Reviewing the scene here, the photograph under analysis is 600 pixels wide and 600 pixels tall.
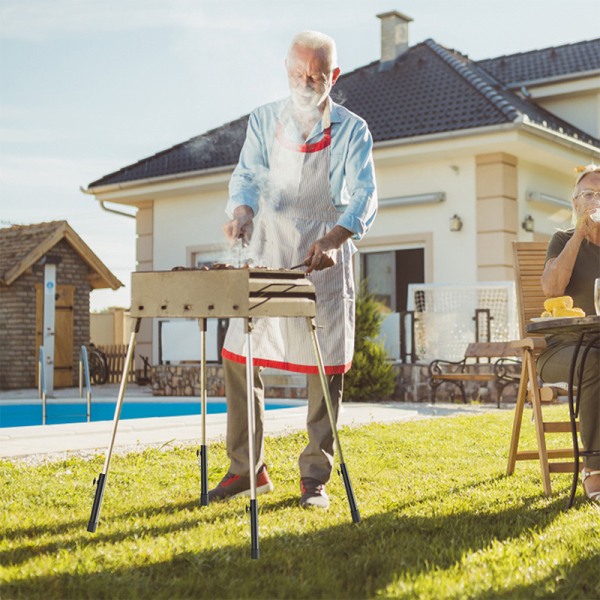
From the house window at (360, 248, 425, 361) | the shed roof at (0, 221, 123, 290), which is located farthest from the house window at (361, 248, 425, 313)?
the shed roof at (0, 221, 123, 290)

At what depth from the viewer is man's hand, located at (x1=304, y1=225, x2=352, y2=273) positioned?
3.23 m

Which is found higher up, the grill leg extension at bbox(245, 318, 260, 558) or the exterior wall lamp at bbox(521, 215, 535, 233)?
the exterior wall lamp at bbox(521, 215, 535, 233)

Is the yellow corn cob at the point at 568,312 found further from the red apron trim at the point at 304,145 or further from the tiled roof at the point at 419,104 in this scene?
the tiled roof at the point at 419,104

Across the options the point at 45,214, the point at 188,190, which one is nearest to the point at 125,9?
the point at 188,190

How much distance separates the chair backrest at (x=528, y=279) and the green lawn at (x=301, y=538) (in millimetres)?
767

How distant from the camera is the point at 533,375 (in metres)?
3.95

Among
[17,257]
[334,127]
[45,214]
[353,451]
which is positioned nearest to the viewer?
[334,127]

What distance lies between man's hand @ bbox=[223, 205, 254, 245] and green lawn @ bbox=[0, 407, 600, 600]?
1007 mm

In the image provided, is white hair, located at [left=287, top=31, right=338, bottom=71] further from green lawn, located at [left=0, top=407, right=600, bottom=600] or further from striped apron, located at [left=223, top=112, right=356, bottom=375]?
green lawn, located at [left=0, top=407, right=600, bottom=600]

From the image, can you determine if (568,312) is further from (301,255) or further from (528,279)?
(301,255)

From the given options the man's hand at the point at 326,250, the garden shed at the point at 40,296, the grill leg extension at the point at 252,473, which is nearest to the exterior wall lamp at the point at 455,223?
the garden shed at the point at 40,296

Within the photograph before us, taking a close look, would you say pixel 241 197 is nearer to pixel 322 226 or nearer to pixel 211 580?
pixel 322 226

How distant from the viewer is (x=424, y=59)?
49.1 feet

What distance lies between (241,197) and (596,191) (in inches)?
56.7
